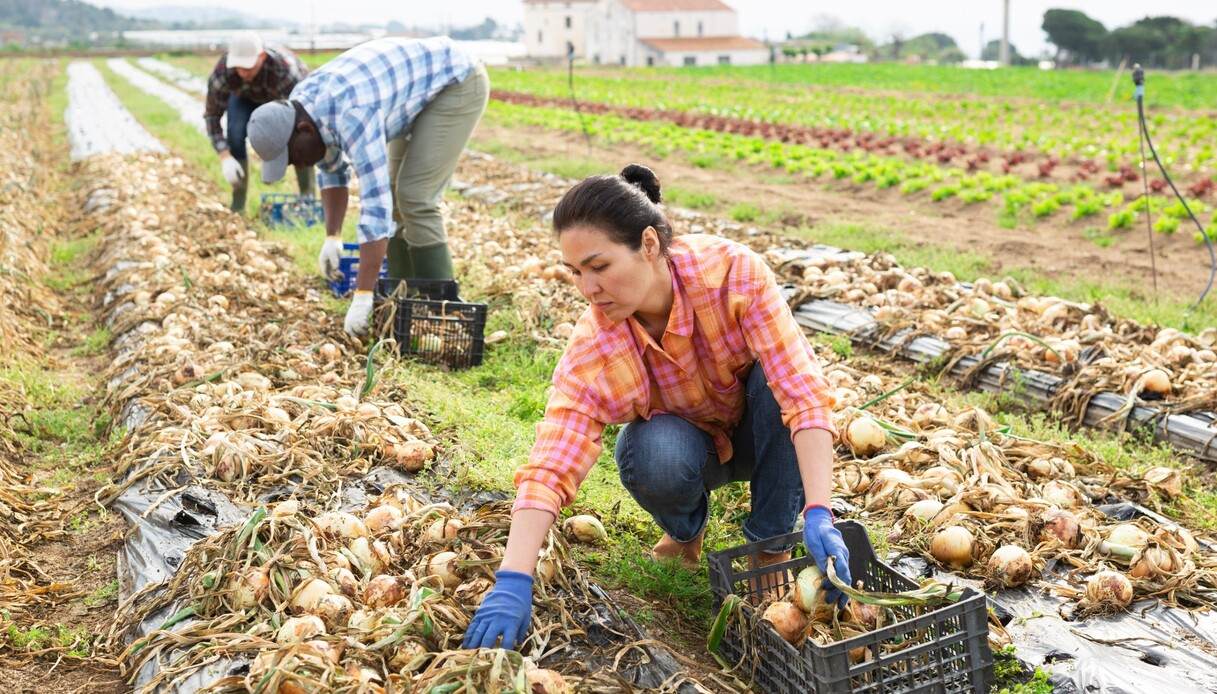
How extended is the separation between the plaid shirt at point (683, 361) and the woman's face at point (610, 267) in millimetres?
99

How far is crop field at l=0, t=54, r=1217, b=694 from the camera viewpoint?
2.21m

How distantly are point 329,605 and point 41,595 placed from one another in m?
1.06

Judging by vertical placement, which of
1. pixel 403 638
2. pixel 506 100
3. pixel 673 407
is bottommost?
pixel 403 638

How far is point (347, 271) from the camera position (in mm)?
5266

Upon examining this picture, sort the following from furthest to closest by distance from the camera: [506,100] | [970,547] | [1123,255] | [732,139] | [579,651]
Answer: [506,100] → [732,139] → [1123,255] → [970,547] → [579,651]

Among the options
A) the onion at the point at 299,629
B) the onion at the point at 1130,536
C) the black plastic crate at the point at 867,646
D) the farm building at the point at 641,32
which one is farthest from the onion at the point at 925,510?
the farm building at the point at 641,32

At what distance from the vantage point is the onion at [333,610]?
2232 millimetres

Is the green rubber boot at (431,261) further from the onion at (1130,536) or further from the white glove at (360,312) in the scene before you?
the onion at (1130,536)

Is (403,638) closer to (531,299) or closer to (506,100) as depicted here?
(531,299)

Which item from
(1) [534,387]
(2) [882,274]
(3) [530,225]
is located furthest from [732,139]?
(1) [534,387]

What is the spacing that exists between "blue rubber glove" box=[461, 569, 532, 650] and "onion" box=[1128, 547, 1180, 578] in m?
1.56

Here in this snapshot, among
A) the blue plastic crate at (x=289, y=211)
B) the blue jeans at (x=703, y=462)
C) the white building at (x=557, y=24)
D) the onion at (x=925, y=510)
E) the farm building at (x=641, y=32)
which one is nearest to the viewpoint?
the blue jeans at (x=703, y=462)

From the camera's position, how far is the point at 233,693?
80.0 inches

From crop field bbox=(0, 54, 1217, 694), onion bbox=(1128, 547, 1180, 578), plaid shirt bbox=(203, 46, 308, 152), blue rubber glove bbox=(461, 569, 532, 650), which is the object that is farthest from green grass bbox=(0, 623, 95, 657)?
plaid shirt bbox=(203, 46, 308, 152)
